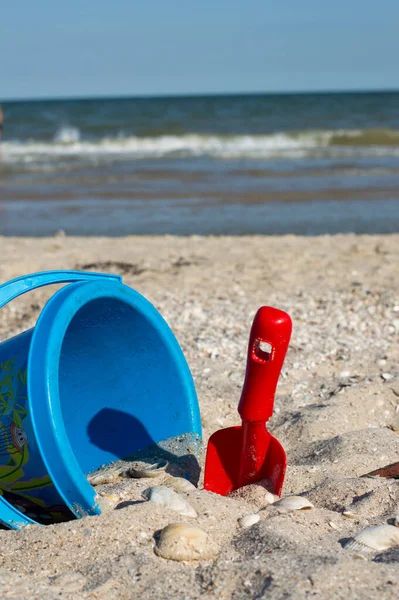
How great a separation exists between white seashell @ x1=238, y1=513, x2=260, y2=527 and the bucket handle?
0.91 meters

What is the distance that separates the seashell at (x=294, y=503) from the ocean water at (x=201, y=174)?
6338 millimetres

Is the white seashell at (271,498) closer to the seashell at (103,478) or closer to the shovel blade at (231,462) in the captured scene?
the shovel blade at (231,462)

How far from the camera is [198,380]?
3.72 m

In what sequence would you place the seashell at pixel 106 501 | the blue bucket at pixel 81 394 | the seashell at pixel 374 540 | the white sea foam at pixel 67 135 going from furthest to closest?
the white sea foam at pixel 67 135 → the seashell at pixel 106 501 → the blue bucket at pixel 81 394 → the seashell at pixel 374 540

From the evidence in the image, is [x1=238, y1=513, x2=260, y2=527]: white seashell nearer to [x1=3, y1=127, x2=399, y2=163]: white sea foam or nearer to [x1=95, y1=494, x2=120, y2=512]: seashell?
[x1=95, y1=494, x2=120, y2=512]: seashell

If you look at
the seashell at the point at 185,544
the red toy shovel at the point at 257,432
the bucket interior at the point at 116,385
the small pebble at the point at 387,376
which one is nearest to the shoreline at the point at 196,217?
the small pebble at the point at 387,376

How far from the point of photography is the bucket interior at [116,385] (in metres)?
2.79

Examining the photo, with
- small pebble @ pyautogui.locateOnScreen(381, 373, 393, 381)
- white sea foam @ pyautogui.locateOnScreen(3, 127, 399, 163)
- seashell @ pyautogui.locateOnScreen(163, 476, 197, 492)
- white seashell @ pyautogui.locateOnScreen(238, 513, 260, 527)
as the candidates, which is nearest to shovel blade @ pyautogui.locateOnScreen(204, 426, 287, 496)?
seashell @ pyautogui.locateOnScreen(163, 476, 197, 492)

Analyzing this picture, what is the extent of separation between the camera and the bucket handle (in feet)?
7.81

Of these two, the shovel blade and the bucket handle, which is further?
the shovel blade

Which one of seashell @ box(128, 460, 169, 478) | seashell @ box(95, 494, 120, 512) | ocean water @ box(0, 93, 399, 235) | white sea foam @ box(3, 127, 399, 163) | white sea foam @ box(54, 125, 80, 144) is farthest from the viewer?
white sea foam @ box(54, 125, 80, 144)

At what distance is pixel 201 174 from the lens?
14.0 metres

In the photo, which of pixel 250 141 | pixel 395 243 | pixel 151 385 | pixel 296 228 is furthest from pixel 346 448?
pixel 250 141

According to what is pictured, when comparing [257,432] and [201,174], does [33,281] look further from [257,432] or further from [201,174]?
[201,174]
